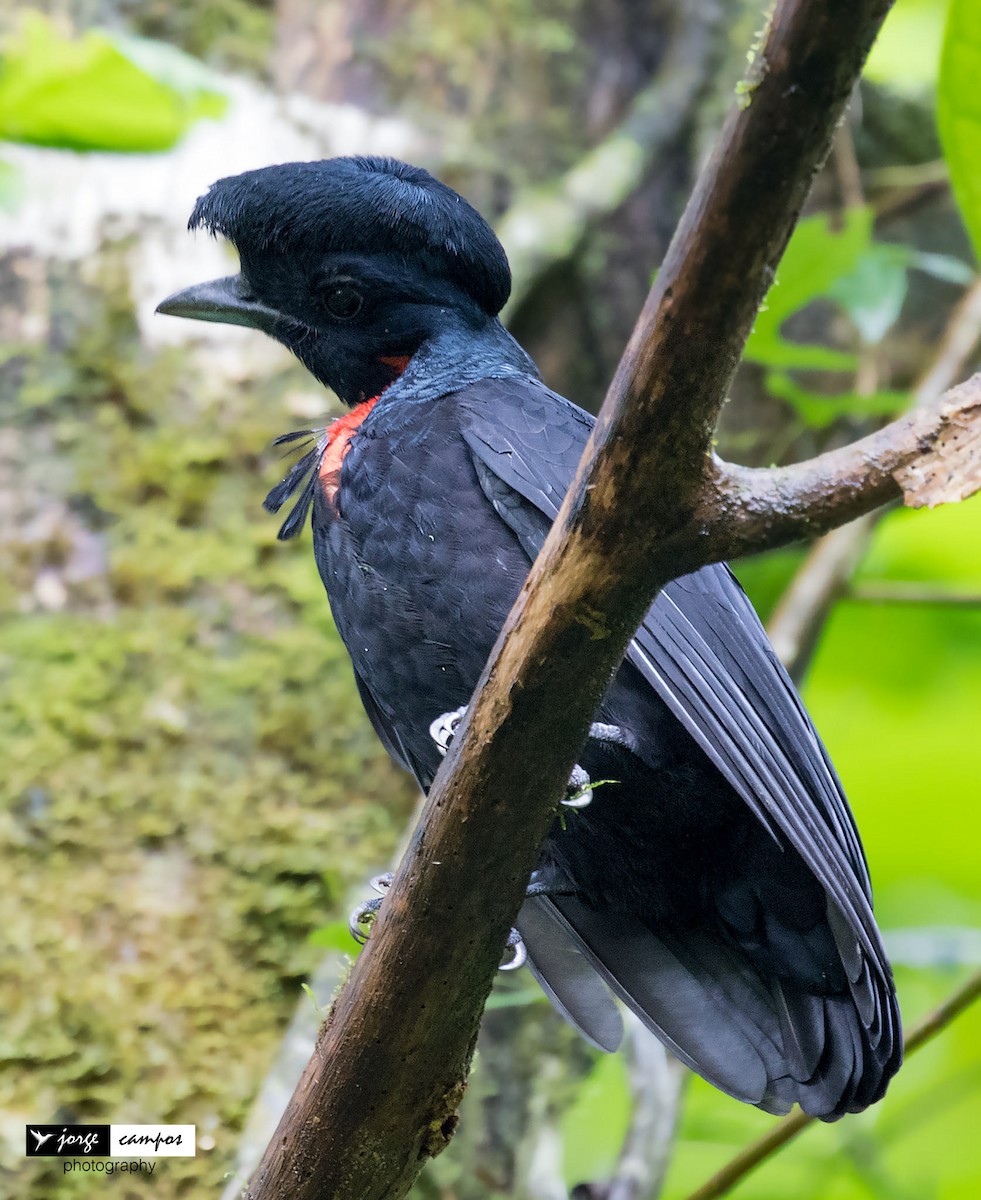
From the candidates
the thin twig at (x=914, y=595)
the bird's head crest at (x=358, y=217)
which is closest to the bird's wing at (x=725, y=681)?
the bird's head crest at (x=358, y=217)

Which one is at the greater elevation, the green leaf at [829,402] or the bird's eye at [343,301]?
the bird's eye at [343,301]

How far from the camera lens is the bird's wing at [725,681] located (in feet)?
6.18

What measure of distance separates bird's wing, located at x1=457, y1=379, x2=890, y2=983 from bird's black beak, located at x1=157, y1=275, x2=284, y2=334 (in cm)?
60

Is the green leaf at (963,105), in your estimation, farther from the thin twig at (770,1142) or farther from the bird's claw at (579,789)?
the thin twig at (770,1142)

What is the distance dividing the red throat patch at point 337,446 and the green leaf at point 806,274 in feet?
2.81

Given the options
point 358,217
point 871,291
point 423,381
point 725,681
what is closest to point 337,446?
point 423,381

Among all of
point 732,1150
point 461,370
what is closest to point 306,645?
point 461,370

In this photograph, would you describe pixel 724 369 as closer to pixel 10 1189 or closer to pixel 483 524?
pixel 483 524

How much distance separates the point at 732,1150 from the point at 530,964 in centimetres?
171

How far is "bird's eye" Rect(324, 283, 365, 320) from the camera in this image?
2484 mm

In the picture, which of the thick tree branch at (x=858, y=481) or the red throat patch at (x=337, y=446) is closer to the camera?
the thick tree branch at (x=858, y=481)

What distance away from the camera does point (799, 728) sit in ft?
6.61

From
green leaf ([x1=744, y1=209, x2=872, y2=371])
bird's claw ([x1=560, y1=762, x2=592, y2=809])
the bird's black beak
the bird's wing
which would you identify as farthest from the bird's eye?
bird's claw ([x1=560, y1=762, x2=592, y2=809])

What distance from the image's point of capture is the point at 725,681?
6.48 ft
